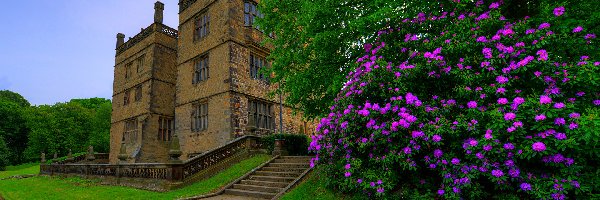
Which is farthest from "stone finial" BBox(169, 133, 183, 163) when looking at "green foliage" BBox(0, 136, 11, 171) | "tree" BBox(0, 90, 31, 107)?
"tree" BBox(0, 90, 31, 107)

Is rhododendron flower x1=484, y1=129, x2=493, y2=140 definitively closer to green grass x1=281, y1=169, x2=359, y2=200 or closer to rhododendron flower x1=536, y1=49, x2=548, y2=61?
rhododendron flower x1=536, y1=49, x2=548, y2=61

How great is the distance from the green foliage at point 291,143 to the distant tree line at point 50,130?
42148mm

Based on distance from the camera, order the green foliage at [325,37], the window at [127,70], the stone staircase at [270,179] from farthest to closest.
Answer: the window at [127,70]
the stone staircase at [270,179]
the green foliage at [325,37]

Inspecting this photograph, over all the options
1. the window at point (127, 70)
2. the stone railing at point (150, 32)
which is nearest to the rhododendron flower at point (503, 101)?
the stone railing at point (150, 32)

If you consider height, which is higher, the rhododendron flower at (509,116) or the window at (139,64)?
the window at (139,64)

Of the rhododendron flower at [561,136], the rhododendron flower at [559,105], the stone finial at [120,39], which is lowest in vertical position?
the rhododendron flower at [561,136]

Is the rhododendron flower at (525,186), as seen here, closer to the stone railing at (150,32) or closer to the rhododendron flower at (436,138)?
the rhododendron flower at (436,138)

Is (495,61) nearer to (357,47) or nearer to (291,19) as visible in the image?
(357,47)

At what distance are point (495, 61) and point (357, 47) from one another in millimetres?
3941

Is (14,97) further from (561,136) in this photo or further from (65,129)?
(561,136)

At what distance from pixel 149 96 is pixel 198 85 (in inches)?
214

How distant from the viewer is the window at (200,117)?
60.5ft

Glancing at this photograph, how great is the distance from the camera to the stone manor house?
17.4 meters

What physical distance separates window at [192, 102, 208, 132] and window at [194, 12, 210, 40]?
4151 mm
